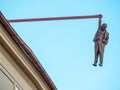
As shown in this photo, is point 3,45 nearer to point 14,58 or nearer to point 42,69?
point 14,58

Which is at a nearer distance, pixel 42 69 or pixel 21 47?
pixel 21 47

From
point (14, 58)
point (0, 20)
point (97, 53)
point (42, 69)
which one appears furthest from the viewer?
point (42, 69)

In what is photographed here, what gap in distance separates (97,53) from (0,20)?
450cm

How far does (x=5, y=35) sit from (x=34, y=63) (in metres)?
2.50

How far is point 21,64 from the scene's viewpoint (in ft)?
67.9

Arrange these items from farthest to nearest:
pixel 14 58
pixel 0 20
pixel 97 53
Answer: pixel 14 58 < pixel 0 20 < pixel 97 53

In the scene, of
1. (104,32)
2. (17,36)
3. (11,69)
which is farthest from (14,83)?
(104,32)

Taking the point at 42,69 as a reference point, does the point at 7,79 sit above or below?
below

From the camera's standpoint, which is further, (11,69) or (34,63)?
(34,63)

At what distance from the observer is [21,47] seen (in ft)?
66.8

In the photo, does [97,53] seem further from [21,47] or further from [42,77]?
[42,77]

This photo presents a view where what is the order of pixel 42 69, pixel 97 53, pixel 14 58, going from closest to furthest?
pixel 97 53, pixel 14 58, pixel 42 69

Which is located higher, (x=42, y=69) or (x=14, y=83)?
(x=42, y=69)

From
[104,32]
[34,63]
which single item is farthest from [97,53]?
[34,63]
